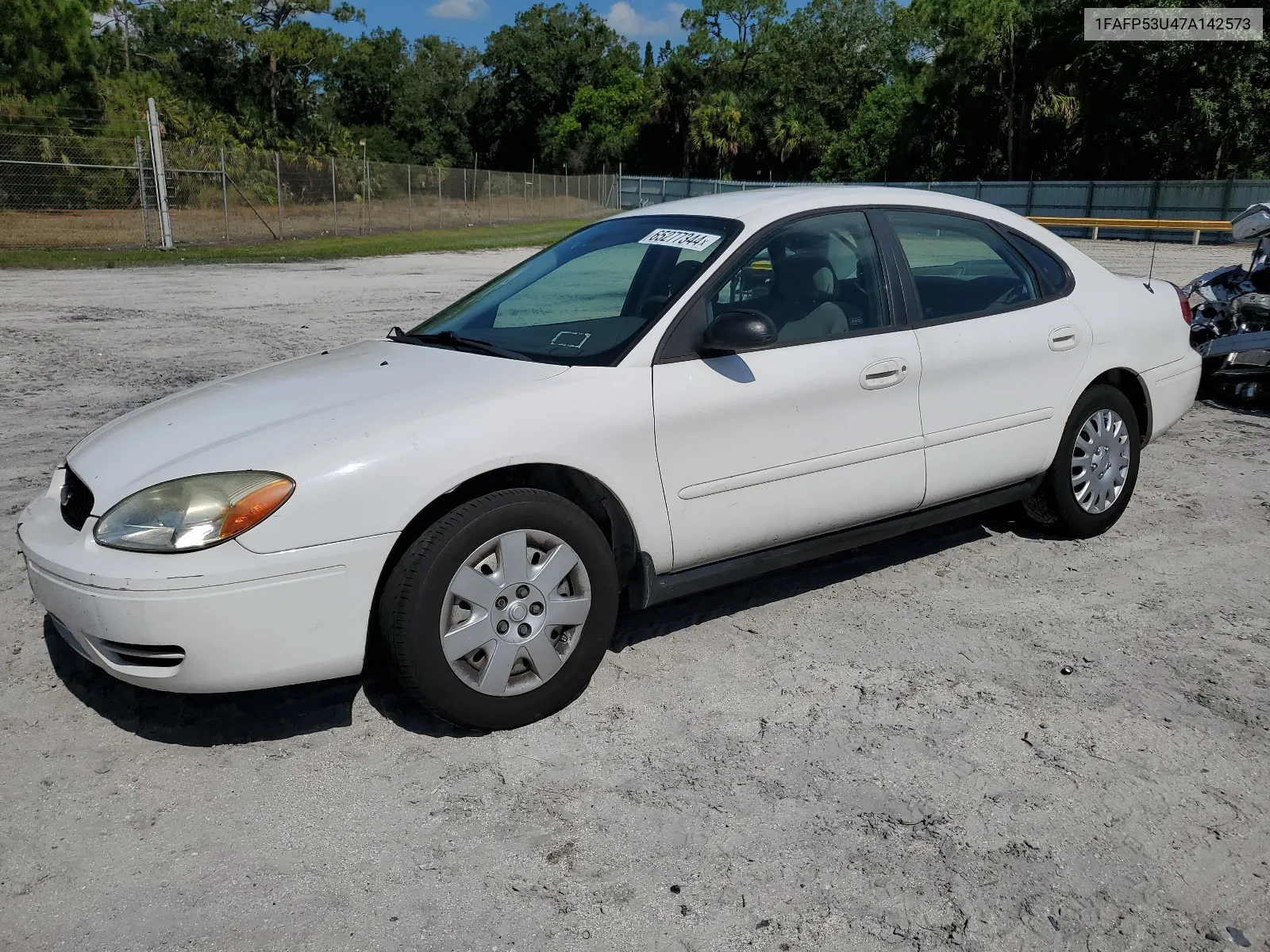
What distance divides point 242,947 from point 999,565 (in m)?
3.55

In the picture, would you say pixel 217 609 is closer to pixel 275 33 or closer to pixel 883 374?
pixel 883 374

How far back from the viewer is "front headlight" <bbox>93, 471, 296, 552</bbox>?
298 cm

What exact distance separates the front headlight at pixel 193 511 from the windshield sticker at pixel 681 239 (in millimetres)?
1772

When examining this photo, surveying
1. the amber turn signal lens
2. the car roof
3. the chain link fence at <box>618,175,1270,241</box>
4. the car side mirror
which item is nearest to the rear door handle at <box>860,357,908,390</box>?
the car side mirror

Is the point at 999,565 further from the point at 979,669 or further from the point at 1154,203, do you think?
the point at 1154,203

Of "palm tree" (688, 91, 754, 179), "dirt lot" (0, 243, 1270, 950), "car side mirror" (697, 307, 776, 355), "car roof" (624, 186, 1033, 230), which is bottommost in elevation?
"dirt lot" (0, 243, 1270, 950)

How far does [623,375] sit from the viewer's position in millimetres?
3582

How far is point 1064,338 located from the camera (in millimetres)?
4758

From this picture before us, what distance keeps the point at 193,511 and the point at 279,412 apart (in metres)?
0.52

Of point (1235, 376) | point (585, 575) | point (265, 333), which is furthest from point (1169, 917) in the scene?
point (265, 333)

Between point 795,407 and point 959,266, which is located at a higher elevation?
point 959,266

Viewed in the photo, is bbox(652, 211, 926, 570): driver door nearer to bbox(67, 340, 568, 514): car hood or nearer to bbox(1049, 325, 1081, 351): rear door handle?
bbox(67, 340, 568, 514): car hood

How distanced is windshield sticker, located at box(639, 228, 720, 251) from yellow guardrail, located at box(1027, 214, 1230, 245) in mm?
27410

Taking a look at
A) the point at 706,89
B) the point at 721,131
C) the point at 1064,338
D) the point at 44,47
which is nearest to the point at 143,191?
the point at 44,47
